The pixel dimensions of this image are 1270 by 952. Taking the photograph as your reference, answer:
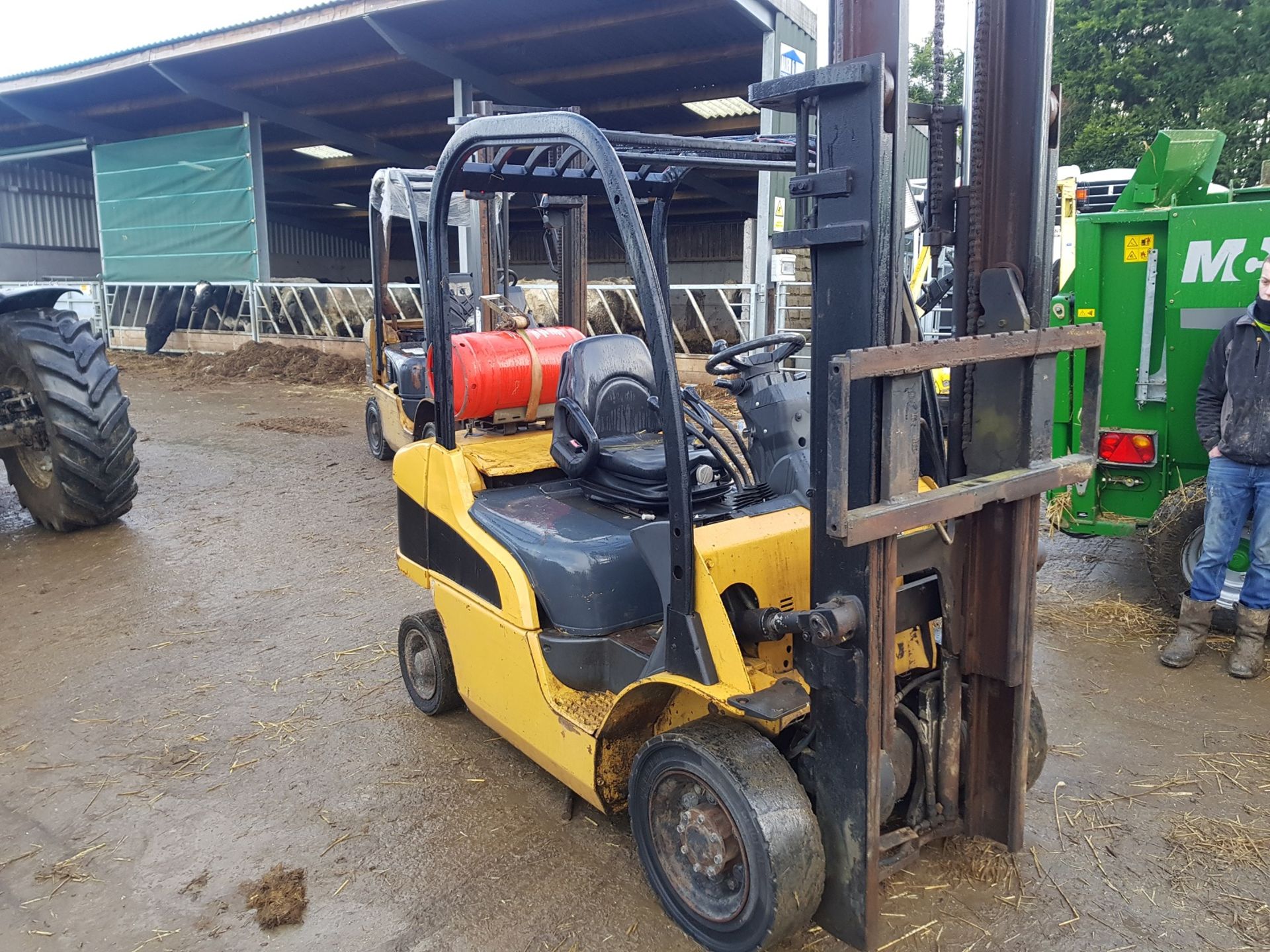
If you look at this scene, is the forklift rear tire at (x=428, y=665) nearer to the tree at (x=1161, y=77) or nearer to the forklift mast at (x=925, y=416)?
the forklift mast at (x=925, y=416)

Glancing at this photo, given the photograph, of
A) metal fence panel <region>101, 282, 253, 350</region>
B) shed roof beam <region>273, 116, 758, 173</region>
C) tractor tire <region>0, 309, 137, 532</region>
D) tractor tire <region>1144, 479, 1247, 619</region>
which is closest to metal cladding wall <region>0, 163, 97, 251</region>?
shed roof beam <region>273, 116, 758, 173</region>

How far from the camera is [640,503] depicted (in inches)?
142

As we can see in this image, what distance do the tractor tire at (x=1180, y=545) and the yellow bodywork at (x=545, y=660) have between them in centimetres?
289

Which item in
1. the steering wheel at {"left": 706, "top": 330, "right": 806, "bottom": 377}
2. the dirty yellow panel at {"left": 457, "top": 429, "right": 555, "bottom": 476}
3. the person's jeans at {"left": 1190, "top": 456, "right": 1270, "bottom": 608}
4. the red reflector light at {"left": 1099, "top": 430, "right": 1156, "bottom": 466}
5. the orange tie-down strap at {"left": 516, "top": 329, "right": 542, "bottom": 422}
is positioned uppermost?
the steering wheel at {"left": 706, "top": 330, "right": 806, "bottom": 377}

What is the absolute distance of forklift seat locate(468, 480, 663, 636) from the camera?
3.27m

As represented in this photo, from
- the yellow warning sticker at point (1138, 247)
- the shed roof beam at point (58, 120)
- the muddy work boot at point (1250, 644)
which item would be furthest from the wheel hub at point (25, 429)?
the shed roof beam at point (58, 120)

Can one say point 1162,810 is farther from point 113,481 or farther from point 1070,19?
point 1070,19

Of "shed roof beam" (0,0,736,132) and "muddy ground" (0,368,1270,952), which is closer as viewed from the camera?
"muddy ground" (0,368,1270,952)

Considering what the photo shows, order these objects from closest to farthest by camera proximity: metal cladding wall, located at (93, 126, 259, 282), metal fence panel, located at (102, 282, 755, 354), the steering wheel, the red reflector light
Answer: the steering wheel
the red reflector light
metal fence panel, located at (102, 282, 755, 354)
metal cladding wall, located at (93, 126, 259, 282)

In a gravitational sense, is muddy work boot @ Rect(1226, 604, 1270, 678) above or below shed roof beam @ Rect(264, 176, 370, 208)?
below

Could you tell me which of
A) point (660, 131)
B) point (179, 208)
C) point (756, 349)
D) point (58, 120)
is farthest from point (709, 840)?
point (58, 120)

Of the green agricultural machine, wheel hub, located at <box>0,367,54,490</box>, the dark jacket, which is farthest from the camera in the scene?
wheel hub, located at <box>0,367,54,490</box>

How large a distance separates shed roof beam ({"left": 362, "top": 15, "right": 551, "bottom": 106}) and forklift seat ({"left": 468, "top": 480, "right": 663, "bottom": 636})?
561 inches

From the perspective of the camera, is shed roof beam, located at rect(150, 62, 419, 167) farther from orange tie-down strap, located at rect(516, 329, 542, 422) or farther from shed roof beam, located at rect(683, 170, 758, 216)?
orange tie-down strap, located at rect(516, 329, 542, 422)
